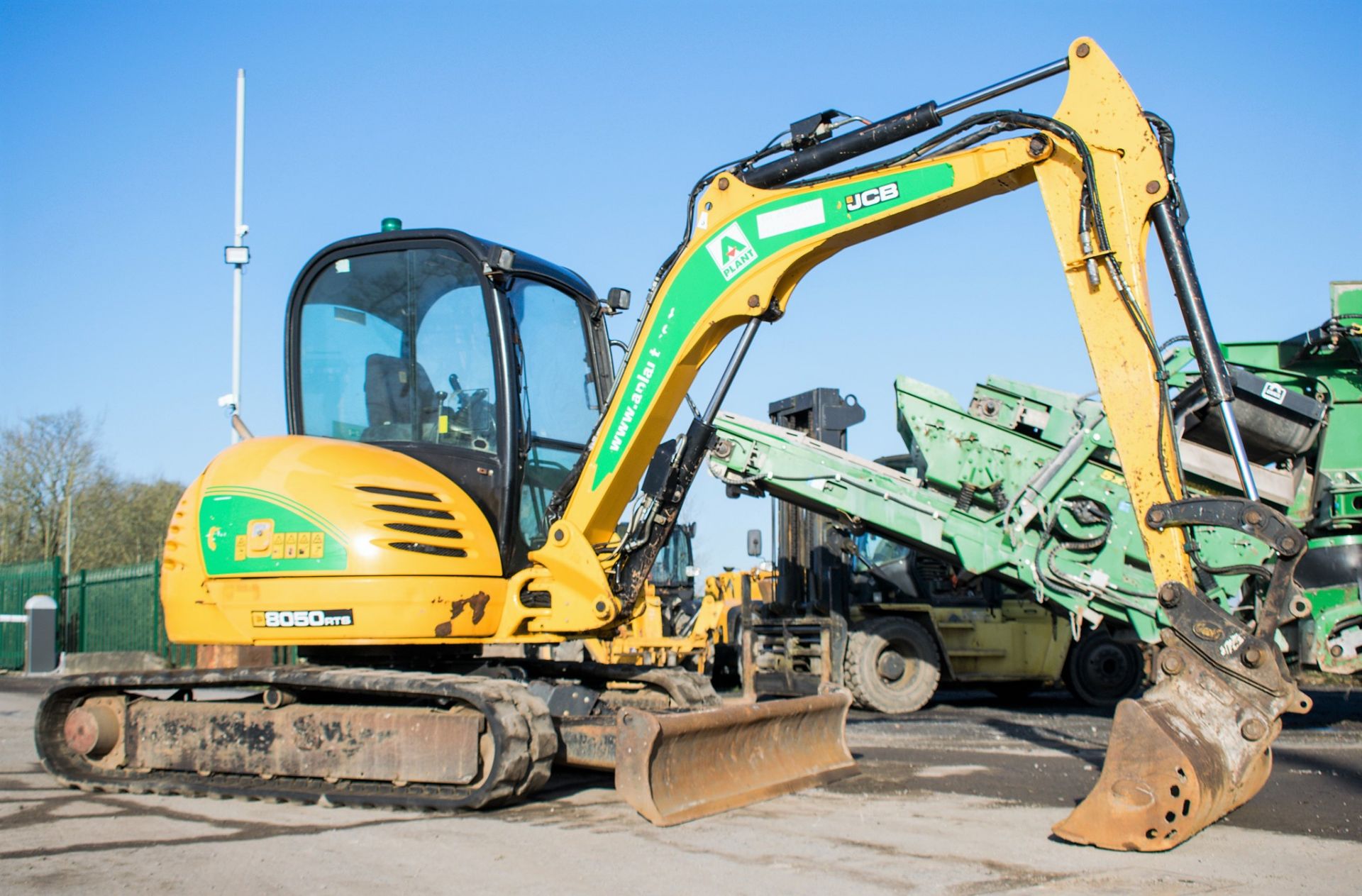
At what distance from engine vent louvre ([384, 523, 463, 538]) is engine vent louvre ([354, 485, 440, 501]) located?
15 cm

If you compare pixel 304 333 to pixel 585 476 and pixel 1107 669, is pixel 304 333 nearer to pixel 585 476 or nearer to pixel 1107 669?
pixel 585 476

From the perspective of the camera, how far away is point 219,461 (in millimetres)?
6672

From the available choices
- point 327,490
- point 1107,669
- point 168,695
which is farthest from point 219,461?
point 1107,669

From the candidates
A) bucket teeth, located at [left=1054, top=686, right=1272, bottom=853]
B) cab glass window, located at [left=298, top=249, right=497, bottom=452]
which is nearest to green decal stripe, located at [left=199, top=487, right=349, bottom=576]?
cab glass window, located at [left=298, top=249, right=497, bottom=452]

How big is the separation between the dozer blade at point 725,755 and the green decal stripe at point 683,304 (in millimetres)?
1453

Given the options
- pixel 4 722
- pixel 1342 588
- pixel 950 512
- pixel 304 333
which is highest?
pixel 304 333

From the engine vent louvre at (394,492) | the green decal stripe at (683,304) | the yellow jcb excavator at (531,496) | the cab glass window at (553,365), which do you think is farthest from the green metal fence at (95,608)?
the green decal stripe at (683,304)

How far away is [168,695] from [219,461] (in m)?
1.90

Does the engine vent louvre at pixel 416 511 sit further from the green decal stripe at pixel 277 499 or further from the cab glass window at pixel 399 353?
the cab glass window at pixel 399 353

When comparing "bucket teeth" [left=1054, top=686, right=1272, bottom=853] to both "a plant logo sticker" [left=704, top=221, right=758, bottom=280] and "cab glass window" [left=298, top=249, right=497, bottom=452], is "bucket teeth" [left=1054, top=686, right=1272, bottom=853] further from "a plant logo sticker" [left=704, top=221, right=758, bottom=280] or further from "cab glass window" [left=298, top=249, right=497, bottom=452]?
"cab glass window" [left=298, top=249, right=497, bottom=452]

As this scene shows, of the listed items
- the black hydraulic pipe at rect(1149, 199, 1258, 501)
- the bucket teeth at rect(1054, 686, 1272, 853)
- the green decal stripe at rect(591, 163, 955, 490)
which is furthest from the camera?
the green decal stripe at rect(591, 163, 955, 490)

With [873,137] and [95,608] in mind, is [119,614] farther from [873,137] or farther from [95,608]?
[873,137]

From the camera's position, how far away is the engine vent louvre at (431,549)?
20.0 feet

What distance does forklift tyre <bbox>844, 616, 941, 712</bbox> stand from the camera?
1209cm
